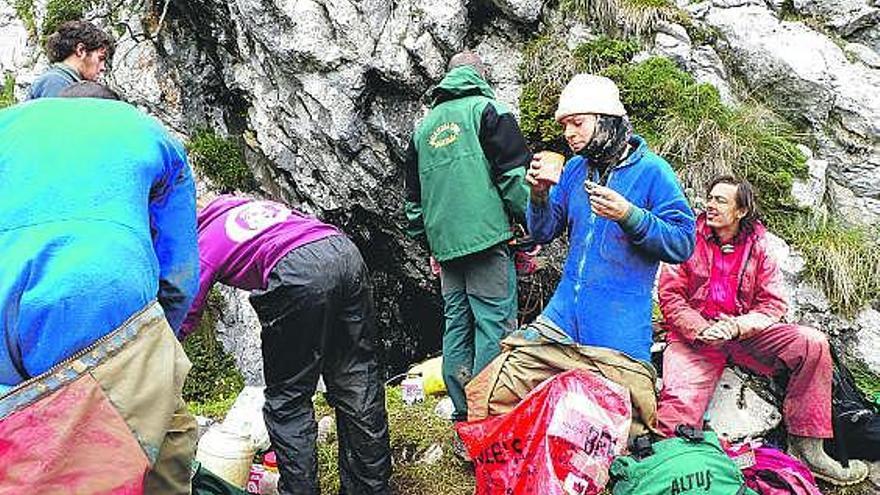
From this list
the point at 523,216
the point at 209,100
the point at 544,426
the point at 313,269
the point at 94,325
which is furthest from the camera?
the point at 209,100

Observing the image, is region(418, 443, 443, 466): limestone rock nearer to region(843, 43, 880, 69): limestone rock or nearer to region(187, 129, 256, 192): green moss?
region(187, 129, 256, 192): green moss

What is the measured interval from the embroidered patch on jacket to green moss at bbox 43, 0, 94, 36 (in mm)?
6195

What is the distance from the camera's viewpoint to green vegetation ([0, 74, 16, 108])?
9.55 meters

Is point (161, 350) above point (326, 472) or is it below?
above

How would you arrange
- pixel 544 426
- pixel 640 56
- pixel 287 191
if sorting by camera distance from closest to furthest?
pixel 544 426
pixel 640 56
pixel 287 191

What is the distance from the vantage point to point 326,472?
202 inches

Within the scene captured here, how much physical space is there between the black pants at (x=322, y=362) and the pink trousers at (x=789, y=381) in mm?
1846

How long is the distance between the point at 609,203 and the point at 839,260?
348cm

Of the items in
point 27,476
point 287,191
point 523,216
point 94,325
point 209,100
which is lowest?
point 287,191

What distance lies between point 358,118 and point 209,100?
2207 millimetres

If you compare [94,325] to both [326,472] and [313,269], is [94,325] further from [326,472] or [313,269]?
[326,472]

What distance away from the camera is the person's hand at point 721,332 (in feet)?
15.3

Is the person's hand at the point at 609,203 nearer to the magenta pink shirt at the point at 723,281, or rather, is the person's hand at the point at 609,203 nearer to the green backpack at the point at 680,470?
the green backpack at the point at 680,470

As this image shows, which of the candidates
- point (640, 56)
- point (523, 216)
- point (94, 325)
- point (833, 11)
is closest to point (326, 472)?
point (523, 216)
